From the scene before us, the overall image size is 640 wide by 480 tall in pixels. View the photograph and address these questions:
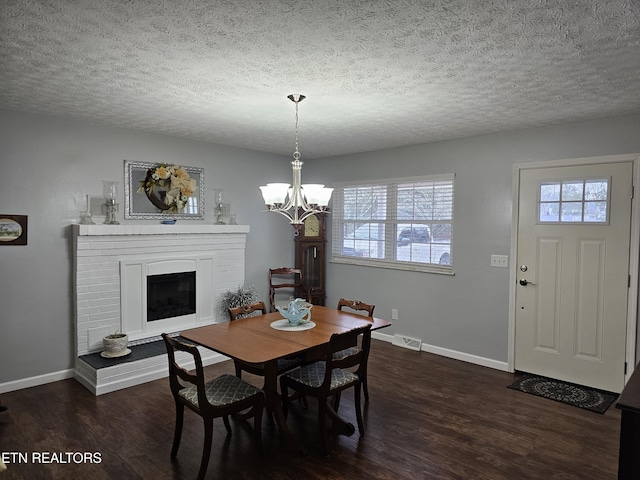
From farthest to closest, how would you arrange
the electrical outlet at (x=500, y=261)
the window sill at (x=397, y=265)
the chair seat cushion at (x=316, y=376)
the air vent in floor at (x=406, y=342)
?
the air vent in floor at (x=406, y=342)
the window sill at (x=397, y=265)
the electrical outlet at (x=500, y=261)
the chair seat cushion at (x=316, y=376)

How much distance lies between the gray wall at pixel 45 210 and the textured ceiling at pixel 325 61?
0.29 metres

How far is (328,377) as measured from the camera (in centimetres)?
272

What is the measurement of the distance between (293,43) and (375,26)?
43 cm

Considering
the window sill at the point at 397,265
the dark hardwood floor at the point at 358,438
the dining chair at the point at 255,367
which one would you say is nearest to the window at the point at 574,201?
the window sill at the point at 397,265

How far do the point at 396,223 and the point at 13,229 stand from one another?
3865 mm

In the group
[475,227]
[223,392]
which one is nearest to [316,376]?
[223,392]

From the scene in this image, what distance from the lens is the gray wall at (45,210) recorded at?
3570mm

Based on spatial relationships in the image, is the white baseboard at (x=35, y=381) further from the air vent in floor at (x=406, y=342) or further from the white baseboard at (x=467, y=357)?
the white baseboard at (x=467, y=357)

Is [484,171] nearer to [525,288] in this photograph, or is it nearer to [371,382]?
[525,288]

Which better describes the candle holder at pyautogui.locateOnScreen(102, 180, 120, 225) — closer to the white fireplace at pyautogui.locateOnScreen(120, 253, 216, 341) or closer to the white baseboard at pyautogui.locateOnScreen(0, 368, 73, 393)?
the white fireplace at pyautogui.locateOnScreen(120, 253, 216, 341)

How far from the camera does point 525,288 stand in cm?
409

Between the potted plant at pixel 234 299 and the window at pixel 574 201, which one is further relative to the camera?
the potted plant at pixel 234 299

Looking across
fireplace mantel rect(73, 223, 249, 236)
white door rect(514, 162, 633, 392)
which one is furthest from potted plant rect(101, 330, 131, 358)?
white door rect(514, 162, 633, 392)

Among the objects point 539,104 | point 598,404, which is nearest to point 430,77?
point 539,104
